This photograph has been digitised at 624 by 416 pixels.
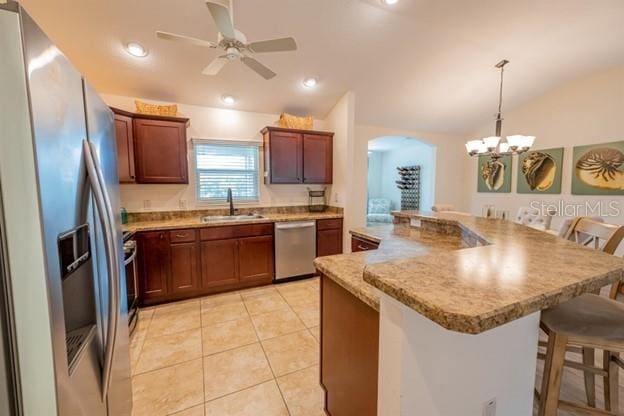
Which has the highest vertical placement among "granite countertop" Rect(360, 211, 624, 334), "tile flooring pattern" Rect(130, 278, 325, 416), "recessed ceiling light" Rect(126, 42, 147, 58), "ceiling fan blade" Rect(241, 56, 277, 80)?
"recessed ceiling light" Rect(126, 42, 147, 58)

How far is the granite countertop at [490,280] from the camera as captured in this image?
0.55 m

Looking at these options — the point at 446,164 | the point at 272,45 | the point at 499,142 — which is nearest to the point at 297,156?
the point at 272,45

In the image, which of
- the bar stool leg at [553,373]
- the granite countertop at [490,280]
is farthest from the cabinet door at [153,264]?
the bar stool leg at [553,373]

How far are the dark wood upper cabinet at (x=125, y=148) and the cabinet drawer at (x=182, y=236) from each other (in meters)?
0.79

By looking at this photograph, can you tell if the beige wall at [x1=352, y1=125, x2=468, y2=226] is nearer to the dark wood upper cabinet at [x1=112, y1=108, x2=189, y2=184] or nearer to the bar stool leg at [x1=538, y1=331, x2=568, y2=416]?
the dark wood upper cabinet at [x1=112, y1=108, x2=189, y2=184]

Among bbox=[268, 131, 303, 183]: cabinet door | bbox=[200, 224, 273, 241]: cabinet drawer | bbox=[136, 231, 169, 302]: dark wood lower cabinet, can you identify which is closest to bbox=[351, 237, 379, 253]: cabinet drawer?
bbox=[200, 224, 273, 241]: cabinet drawer

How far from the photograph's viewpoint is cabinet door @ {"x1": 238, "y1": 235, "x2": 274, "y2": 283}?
3.31 m

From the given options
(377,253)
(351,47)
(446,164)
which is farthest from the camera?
(446,164)

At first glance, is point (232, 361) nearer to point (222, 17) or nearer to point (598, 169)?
point (222, 17)

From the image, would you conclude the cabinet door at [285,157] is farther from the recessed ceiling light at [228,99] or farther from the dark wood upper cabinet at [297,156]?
the recessed ceiling light at [228,99]

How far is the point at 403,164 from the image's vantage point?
7.66m

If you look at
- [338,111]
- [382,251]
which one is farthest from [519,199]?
[382,251]

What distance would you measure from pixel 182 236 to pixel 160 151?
A: 109 centimetres

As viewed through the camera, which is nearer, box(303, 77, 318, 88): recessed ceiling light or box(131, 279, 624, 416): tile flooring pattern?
box(131, 279, 624, 416): tile flooring pattern
